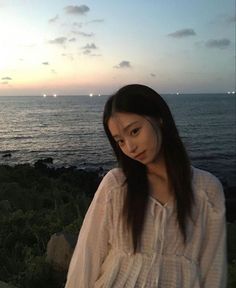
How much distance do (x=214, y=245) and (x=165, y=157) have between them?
0.48 m

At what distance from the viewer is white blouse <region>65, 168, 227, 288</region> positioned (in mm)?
2039

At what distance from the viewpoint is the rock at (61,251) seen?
5.40 meters

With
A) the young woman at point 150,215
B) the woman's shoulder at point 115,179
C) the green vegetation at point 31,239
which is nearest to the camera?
the young woman at point 150,215

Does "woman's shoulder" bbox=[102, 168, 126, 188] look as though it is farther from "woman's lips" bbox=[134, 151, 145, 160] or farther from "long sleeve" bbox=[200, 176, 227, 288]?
"long sleeve" bbox=[200, 176, 227, 288]

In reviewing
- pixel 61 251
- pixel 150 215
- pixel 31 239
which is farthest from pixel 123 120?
pixel 31 239

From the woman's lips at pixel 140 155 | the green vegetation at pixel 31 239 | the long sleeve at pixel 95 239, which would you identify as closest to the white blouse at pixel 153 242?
the long sleeve at pixel 95 239

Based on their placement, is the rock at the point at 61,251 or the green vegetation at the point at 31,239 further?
the rock at the point at 61,251

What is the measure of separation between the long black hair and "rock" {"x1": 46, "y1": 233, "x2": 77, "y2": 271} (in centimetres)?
349

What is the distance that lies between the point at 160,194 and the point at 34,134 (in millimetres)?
55427

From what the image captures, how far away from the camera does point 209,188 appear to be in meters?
2.12

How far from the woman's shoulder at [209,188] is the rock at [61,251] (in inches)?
140

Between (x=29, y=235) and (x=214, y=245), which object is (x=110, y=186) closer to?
(x=214, y=245)

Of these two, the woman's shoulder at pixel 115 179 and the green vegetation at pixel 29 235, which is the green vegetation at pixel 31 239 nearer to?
the green vegetation at pixel 29 235

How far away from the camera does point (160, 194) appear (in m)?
2.13
